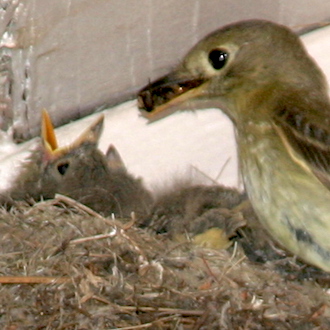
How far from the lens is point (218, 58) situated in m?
4.05

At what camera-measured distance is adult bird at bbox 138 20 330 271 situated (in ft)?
12.4

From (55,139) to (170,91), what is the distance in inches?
21.4

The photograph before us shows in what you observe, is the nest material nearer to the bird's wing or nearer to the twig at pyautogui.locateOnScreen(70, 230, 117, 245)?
the twig at pyautogui.locateOnScreen(70, 230, 117, 245)

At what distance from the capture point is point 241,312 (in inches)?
140

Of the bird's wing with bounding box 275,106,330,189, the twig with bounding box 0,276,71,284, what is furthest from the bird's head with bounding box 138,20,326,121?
the twig with bounding box 0,276,71,284

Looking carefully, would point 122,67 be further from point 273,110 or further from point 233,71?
point 273,110

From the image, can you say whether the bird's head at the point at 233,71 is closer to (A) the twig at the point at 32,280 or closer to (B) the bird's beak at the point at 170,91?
(B) the bird's beak at the point at 170,91

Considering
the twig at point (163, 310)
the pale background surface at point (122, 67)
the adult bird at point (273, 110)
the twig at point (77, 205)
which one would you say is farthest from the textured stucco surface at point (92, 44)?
the twig at point (163, 310)

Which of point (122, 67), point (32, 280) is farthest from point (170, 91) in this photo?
point (32, 280)

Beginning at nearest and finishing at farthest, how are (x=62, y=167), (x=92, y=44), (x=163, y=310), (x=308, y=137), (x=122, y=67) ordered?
(x=163, y=310), (x=308, y=137), (x=92, y=44), (x=122, y=67), (x=62, y=167)

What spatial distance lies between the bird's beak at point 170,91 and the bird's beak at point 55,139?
29cm

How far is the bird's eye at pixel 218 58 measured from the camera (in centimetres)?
404

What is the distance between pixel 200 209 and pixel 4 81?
822 mm

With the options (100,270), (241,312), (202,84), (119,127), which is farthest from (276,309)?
(119,127)
